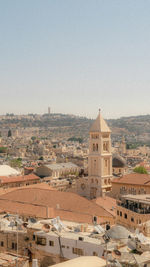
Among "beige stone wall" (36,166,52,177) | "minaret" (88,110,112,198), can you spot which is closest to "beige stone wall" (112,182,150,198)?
"minaret" (88,110,112,198)

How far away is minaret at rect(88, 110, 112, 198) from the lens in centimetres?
4075

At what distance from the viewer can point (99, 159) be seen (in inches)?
1610

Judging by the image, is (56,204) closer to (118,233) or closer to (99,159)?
(99,159)

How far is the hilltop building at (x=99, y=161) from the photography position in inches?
1606

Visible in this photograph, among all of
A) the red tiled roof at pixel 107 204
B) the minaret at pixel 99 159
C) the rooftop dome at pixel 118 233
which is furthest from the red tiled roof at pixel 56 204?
the rooftop dome at pixel 118 233

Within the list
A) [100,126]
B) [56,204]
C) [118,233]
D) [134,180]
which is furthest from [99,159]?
[118,233]

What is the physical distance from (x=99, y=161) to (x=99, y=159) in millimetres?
221

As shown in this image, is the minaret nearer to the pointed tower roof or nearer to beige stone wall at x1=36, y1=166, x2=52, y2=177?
the pointed tower roof

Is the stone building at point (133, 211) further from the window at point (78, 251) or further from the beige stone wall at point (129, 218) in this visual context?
the window at point (78, 251)

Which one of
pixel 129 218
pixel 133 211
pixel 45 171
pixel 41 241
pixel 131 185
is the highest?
pixel 45 171

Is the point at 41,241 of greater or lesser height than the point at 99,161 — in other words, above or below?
below

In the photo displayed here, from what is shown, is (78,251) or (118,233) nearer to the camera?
(78,251)

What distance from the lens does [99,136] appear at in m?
40.5

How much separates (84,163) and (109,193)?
49647mm
